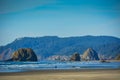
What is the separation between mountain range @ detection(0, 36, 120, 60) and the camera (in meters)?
12.5

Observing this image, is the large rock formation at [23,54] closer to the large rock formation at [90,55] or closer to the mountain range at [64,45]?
the mountain range at [64,45]

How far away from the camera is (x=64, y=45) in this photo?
1327 cm

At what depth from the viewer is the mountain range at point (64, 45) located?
41.0 feet

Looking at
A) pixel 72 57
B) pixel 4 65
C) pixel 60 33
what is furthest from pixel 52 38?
pixel 4 65

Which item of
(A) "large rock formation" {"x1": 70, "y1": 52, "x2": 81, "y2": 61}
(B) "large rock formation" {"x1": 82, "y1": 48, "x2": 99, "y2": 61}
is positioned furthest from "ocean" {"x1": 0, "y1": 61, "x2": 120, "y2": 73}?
(A) "large rock formation" {"x1": 70, "y1": 52, "x2": 81, "y2": 61}

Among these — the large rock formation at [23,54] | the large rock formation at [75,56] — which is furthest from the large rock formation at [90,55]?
the large rock formation at [23,54]

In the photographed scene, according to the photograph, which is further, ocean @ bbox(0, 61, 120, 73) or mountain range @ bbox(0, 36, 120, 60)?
ocean @ bbox(0, 61, 120, 73)

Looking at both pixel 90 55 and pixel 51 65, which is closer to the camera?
pixel 90 55

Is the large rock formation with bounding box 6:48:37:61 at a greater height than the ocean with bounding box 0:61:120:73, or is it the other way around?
the large rock formation with bounding box 6:48:37:61

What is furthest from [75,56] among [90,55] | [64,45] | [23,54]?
[23,54]

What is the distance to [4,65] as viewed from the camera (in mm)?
12383

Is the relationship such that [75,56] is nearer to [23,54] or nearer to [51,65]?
[51,65]

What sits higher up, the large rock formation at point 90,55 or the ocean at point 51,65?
the large rock formation at point 90,55

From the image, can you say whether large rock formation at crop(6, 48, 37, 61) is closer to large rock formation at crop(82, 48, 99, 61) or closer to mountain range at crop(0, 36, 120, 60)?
mountain range at crop(0, 36, 120, 60)
